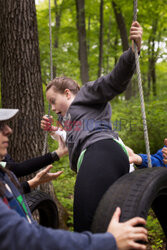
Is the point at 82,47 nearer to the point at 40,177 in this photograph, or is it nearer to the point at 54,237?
the point at 40,177

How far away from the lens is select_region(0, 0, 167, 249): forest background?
15.5 feet

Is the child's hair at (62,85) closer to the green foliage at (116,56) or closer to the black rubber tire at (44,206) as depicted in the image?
the black rubber tire at (44,206)

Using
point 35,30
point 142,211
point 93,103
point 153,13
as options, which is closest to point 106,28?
point 153,13

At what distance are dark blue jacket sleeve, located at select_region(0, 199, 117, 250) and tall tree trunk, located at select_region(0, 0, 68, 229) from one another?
2.15m

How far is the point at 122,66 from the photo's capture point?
1.71 metres

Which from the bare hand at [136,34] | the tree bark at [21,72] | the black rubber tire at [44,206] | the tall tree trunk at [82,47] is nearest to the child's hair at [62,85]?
the bare hand at [136,34]

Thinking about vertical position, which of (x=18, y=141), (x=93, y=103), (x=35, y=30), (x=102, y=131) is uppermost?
(x=35, y=30)

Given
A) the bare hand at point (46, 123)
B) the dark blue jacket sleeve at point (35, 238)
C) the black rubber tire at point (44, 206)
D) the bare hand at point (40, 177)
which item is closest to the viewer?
the dark blue jacket sleeve at point (35, 238)

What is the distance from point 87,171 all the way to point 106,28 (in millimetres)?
12292

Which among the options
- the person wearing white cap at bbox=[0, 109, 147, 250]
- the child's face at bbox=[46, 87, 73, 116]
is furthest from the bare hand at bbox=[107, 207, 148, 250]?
the child's face at bbox=[46, 87, 73, 116]

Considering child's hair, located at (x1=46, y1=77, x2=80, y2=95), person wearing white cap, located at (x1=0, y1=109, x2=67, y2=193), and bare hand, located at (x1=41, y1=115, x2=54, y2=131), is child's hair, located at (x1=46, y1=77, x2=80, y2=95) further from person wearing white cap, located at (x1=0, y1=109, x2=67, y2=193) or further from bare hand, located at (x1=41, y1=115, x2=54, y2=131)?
person wearing white cap, located at (x1=0, y1=109, x2=67, y2=193)

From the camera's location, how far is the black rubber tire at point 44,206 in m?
2.20

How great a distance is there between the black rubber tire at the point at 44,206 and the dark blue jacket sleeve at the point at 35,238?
3.80ft

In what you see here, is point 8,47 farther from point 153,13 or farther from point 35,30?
point 153,13
